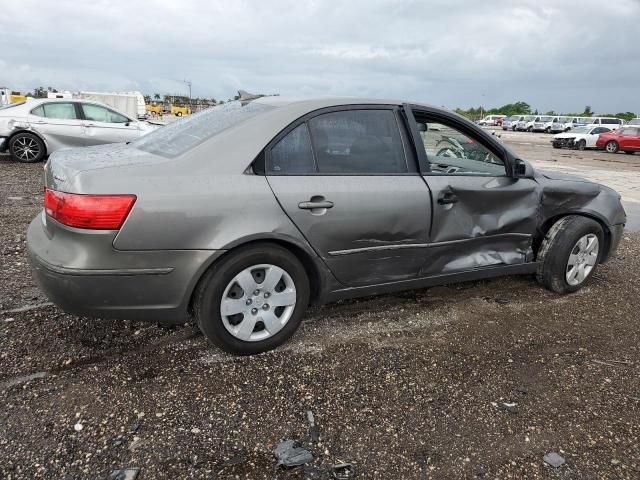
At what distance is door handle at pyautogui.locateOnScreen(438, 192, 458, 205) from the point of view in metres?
3.44

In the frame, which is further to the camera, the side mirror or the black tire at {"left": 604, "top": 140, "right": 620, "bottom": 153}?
the black tire at {"left": 604, "top": 140, "right": 620, "bottom": 153}

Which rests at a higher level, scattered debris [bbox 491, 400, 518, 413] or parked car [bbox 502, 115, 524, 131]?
parked car [bbox 502, 115, 524, 131]

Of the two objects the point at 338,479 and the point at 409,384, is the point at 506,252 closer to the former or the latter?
the point at 409,384

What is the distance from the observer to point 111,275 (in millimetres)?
2604

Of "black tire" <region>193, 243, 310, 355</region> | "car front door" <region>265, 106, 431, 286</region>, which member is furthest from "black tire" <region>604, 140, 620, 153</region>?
"black tire" <region>193, 243, 310, 355</region>

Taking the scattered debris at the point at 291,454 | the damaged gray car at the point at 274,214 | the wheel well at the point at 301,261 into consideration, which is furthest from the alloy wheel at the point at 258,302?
the scattered debris at the point at 291,454

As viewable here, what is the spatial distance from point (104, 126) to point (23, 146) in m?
1.68

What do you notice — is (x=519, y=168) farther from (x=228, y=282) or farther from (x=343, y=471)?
(x=343, y=471)

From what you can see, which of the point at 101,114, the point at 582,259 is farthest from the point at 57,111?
the point at 582,259

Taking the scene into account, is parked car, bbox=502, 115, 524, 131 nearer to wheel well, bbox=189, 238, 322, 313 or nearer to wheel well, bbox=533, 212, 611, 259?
wheel well, bbox=533, 212, 611, 259

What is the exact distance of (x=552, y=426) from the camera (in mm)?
2576

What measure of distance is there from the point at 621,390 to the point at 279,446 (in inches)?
79.7

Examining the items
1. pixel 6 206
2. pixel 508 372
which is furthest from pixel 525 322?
pixel 6 206

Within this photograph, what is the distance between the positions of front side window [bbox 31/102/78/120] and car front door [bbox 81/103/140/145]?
24 centimetres
